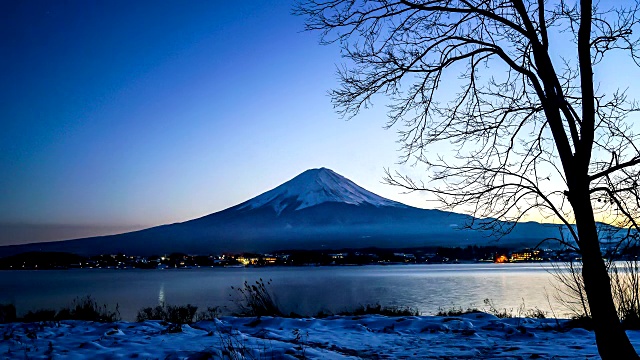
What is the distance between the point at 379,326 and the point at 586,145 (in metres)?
4.77

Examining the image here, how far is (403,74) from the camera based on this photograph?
6.03 m

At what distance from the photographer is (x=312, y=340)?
22.4 feet

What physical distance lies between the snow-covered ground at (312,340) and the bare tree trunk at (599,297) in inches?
40.2

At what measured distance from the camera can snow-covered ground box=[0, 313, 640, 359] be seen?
5.61 meters

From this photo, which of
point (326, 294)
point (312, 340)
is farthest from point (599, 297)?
point (326, 294)

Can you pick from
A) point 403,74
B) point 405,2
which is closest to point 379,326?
point 403,74

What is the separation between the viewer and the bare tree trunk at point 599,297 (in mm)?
4496

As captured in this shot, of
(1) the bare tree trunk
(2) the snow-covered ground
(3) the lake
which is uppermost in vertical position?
(1) the bare tree trunk

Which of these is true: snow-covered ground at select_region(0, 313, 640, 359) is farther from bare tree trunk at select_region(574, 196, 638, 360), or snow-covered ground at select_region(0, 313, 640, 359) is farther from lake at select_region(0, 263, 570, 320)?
lake at select_region(0, 263, 570, 320)

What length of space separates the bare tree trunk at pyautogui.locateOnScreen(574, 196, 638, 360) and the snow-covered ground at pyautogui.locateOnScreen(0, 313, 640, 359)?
3.35 feet

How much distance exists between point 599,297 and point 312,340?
12.4 feet

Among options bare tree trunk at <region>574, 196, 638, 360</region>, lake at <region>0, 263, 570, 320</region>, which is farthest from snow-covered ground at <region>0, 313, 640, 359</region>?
lake at <region>0, 263, 570, 320</region>

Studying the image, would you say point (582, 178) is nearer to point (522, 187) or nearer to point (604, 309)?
point (522, 187)

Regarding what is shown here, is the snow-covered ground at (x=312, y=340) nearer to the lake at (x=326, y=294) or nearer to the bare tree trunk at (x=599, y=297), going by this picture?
the bare tree trunk at (x=599, y=297)
